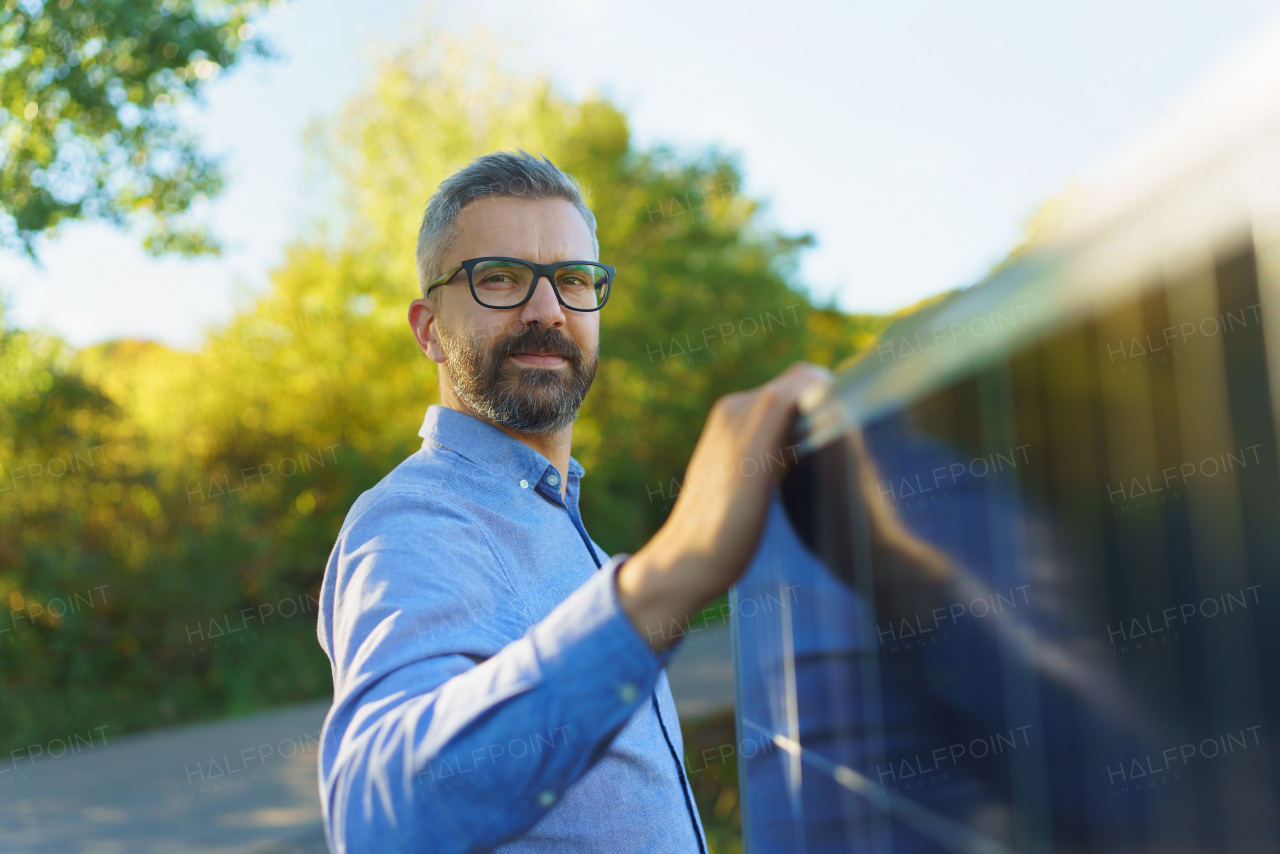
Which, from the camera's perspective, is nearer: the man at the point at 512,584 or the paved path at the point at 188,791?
the man at the point at 512,584

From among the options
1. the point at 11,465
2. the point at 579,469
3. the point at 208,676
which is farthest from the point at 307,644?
the point at 579,469

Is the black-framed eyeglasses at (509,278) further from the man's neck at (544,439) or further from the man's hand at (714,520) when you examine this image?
the man's hand at (714,520)

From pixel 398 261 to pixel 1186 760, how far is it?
18.7 meters

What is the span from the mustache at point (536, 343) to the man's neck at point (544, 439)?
0.45ft

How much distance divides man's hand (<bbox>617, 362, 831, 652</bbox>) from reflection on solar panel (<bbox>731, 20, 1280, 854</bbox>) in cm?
17

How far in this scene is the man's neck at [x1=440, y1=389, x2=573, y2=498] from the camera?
73.4 inches

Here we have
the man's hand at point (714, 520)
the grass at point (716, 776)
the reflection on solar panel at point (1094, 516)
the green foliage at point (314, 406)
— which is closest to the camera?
the reflection on solar panel at point (1094, 516)

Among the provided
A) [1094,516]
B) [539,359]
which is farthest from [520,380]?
[1094,516]

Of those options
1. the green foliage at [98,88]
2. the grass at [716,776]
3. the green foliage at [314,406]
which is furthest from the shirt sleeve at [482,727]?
the green foliage at [98,88]

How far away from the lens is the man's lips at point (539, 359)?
1.80m

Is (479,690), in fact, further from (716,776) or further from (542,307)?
(716,776)

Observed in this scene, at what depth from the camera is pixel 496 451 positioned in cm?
180

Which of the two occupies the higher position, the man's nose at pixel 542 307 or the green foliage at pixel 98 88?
the green foliage at pixel 98 88

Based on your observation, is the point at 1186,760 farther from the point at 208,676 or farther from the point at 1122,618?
the point at 208,676
